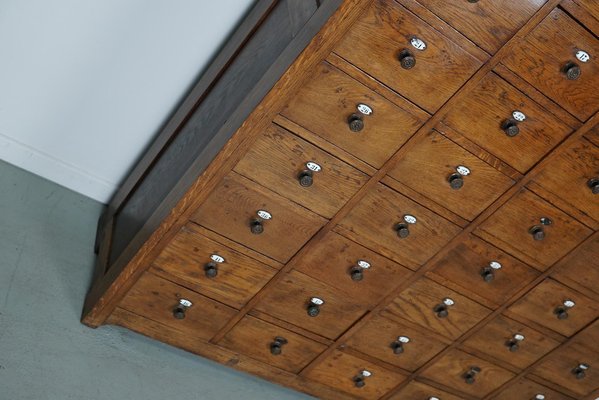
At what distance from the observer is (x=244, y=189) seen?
11.9 ft

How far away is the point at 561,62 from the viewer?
326 cm

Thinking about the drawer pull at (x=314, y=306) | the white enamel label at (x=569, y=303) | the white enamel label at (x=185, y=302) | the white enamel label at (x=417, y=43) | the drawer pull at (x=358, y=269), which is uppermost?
the white enamel label at (x=417, y=43)

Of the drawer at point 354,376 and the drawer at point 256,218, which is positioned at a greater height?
the drawer at point 256,218

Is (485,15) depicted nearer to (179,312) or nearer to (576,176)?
(576,176)

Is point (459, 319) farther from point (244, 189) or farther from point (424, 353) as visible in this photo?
point (244, 189)

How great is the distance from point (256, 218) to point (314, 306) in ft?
2.16

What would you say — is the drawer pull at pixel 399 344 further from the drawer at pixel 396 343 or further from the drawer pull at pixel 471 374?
the drawer pull at pixel 471 374

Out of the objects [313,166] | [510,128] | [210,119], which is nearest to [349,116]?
[313,166]

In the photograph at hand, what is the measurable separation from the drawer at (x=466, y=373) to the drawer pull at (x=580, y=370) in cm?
36

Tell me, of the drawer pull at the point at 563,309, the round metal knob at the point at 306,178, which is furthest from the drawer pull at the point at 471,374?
the round metal knob at the point at 306,178

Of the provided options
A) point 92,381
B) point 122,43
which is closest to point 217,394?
point 92,381

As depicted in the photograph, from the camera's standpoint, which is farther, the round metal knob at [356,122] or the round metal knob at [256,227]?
the round metal knob at [256,227]

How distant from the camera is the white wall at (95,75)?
4.08m

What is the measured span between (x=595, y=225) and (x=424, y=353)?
1.16 metres
